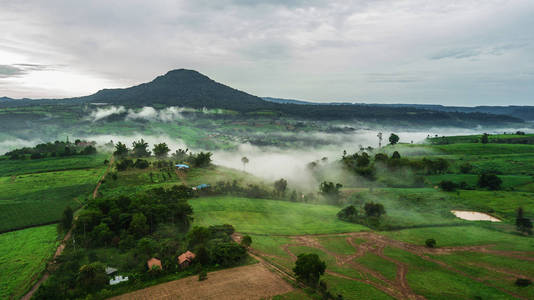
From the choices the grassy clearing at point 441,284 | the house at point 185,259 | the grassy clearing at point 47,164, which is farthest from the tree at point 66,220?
the grassy clearing at point 441,284

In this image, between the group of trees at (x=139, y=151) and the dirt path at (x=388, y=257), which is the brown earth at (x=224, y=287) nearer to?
the dirt path at (x=388, y=257)

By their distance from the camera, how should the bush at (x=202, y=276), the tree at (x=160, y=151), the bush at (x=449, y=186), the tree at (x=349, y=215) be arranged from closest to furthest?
the bush at (x=202, y=276)
the tree at (x=349, y=215)
the bush at (x=449, y=186)
the tree at (x=160, y=151)

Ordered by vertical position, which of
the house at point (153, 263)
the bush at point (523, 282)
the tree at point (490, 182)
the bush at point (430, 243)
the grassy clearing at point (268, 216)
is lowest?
the grassy clearing at point (268, 216)

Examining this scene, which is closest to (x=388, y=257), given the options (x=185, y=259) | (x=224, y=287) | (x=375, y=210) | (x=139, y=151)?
(x=375, y=210)

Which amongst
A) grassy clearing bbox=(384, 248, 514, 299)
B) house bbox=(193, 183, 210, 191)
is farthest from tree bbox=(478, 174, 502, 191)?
house bbox=(193, 183, 210, 191)

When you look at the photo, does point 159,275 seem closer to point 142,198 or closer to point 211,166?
point 142,198

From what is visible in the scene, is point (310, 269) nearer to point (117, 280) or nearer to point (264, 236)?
point (264, 236)

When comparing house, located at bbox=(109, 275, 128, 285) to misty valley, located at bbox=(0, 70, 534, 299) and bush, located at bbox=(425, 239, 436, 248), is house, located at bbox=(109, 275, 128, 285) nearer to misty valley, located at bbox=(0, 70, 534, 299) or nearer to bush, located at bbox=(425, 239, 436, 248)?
misty valley, located at bbox=(0, 70, 534, 299)

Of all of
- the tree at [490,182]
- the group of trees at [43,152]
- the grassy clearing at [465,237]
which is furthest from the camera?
the group of trees at [43,152]
